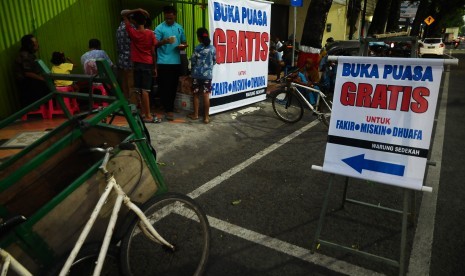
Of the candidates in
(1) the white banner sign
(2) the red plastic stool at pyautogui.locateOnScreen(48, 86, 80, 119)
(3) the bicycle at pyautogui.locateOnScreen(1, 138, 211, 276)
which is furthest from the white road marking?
(2) the red plastic stool at pyautogui.locateOnScreen(48, 86, 80, 119)

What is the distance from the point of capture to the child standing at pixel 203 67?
638cm

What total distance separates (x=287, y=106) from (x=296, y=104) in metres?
0.21

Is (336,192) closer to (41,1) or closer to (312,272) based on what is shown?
(312,272)

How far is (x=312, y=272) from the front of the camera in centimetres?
281

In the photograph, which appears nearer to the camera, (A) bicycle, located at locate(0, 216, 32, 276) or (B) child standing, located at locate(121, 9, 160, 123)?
(A) bicycle, located at locate(0, 216, 32, 276)

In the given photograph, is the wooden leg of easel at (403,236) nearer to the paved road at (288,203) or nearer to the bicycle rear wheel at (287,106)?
the paved road at (288,203)

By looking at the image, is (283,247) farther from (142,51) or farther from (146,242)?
(142,51)

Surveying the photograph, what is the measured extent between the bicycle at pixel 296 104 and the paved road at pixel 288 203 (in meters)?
0.42

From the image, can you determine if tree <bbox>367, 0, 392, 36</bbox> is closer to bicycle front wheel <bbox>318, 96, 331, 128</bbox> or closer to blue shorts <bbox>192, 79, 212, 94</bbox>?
bicycle front wheel <bbox>318, 96, 331, 128</bbox>

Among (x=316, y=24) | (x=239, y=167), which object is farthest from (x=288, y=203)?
(x=316, y=24)

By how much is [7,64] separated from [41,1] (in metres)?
1.49

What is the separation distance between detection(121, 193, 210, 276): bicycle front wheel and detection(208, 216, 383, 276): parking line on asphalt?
0.39 metres

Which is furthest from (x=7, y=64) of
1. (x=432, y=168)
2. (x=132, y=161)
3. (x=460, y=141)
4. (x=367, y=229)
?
(x=460, y=141)

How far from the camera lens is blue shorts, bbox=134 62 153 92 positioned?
6.31 meters
